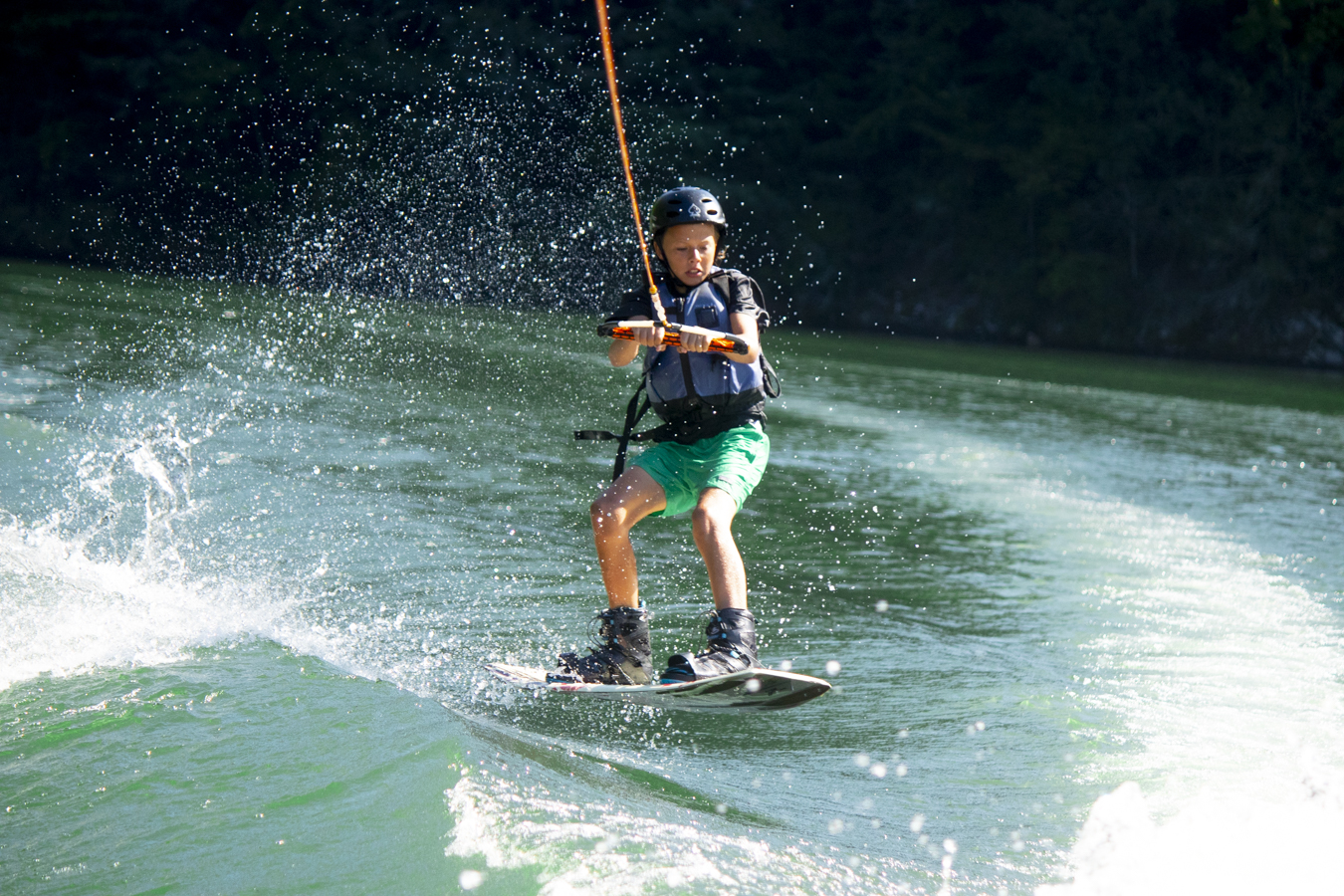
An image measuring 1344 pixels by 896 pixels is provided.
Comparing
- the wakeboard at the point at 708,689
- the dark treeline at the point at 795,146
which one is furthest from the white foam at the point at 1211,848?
the dark treeline at the point at 795,146

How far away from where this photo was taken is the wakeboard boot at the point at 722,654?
12.7ft

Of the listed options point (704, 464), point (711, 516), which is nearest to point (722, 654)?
point (711, 516)

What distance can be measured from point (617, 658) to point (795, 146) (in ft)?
141

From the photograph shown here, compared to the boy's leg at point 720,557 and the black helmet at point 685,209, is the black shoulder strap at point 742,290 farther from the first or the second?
the boy's leg at point 720,557

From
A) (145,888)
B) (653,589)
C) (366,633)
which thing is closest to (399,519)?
(653,589)

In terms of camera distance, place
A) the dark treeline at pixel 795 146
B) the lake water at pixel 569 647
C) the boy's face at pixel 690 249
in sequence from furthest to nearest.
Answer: the dark treeline at pixel 795 146
the boy's face at pixel 690 249
the lake water at pixel 569 647

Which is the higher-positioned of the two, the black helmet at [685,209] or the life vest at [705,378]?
the black helmet at [685,209]

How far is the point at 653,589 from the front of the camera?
5.78 metres

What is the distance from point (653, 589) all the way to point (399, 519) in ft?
5.33

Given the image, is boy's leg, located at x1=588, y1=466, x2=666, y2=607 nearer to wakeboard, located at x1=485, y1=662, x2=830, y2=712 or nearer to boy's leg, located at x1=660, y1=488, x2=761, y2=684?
boy's leg, located at x1=660, y1=488, x2=761, y2=684

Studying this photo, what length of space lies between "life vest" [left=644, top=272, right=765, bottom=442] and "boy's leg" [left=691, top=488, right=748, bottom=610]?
362 mm

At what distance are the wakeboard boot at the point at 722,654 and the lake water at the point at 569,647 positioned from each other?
0.25 metres

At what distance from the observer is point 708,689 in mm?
3885

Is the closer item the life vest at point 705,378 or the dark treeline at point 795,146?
the life vest at point 705,378
